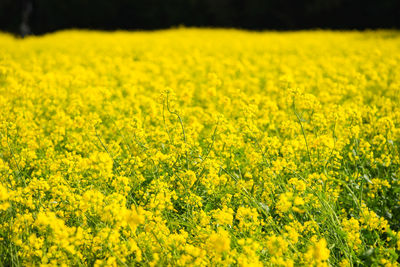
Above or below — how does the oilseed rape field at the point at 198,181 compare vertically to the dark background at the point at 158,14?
below

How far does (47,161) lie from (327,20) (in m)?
16.8

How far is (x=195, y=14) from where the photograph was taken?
18.9 m

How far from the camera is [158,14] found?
19.0m

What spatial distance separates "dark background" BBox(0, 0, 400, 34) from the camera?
1798 cm

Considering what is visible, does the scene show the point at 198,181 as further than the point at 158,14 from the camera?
No

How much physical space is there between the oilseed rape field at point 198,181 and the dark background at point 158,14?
504 inches

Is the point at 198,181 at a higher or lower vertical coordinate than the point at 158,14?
lower

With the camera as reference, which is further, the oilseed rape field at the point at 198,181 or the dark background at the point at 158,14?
the dark background at the point at 158,14

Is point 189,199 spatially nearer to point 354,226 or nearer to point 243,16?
point 354,226

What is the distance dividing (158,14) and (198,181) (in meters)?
17.5

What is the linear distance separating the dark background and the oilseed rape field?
1281cm

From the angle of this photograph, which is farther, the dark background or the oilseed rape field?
the dark background

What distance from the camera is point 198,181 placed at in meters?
2.90

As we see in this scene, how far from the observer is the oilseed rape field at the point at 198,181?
2.13 m
